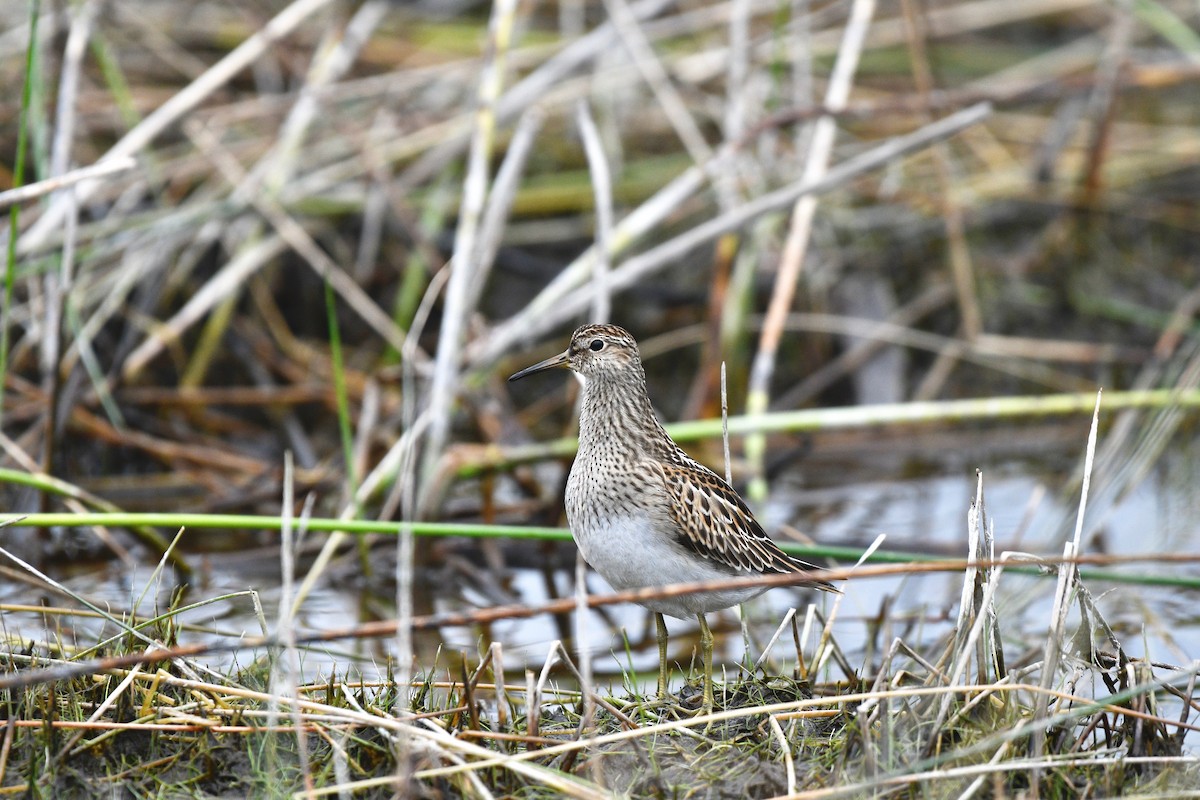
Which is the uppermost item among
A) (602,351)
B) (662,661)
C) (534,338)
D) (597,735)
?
(534,338)

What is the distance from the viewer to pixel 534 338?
6629mm

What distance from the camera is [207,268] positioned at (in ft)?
28.8

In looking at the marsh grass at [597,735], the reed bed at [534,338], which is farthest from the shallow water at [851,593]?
the marsh grass at [597,735]

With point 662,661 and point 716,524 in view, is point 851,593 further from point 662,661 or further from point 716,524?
point 662,661

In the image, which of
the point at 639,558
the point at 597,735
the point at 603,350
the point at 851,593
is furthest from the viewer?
the point at 851,593

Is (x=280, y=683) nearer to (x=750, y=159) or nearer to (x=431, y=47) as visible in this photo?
(x=750, y=159)

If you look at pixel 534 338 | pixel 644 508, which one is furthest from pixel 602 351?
pixel 534 338

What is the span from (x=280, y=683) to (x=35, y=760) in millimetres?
659

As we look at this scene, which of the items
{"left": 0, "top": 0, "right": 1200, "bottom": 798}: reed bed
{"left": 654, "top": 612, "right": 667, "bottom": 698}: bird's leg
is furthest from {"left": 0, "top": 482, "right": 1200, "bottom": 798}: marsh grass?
{"left": 654, "top": 612, "right": 667, "bottom": 698}: bird's leg

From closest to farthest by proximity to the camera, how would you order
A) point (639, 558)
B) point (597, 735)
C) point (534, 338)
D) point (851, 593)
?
1. point (597, 735)
2. point (639, 558)
3. point (851, 593)
4. point (534, 338)

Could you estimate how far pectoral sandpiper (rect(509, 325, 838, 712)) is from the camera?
14.7 feet

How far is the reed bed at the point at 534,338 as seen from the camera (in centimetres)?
387

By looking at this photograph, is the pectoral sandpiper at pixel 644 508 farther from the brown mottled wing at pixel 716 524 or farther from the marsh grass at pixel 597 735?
the marsh grass at pixel 597 735

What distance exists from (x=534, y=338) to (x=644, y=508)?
2.23 meters
